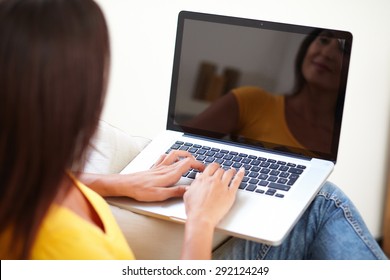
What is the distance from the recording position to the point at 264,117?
135cm

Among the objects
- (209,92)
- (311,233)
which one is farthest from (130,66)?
(311,233)

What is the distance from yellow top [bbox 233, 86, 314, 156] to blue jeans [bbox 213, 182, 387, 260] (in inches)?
6.0

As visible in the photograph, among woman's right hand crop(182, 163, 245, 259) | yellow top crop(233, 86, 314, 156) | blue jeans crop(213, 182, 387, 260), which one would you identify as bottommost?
blue jeans crop(213, 182, 387, 260)

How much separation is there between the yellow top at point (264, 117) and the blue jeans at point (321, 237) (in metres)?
0.15

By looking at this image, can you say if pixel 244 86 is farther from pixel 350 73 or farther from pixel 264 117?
pixel 350 73

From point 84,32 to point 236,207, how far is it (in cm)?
50

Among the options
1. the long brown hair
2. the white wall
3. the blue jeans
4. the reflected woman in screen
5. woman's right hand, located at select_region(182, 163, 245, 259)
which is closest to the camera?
the long brown hair

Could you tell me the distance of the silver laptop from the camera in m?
1.26

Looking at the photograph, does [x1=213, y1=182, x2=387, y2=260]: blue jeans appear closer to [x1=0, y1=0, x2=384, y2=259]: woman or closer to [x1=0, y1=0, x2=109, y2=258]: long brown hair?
[x1=0, y1=0, x2=384, y2=259]: woman

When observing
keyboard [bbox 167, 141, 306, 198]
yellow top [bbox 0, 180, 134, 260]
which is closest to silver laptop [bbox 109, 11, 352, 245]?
keyboard [bbox 167, 141, 306, 198]

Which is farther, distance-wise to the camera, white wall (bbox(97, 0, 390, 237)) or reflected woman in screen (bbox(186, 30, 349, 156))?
white wall (bbox(97, 0, 390, 237))

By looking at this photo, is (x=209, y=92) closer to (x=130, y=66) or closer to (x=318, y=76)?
(x=318, y=76)

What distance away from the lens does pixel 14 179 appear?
77cm

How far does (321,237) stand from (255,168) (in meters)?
0.19
